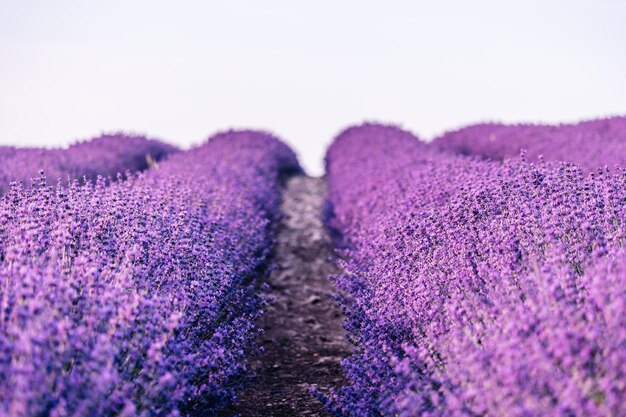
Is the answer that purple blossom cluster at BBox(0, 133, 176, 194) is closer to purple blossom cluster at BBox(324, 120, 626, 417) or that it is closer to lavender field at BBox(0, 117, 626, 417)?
lavender field at BBox(0, 117, 626, 417)

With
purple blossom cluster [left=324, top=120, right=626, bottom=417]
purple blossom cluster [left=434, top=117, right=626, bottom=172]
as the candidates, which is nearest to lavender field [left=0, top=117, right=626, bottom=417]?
purple blossom cluster [left=324, top=120, right=626, bottom=417]

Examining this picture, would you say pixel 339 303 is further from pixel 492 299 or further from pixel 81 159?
pixel 81 159

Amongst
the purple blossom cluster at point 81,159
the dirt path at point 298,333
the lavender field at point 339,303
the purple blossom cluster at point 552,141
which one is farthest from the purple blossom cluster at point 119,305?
the purple blossom cluster at point 552,141

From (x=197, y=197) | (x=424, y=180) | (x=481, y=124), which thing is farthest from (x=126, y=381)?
(x=481, y=124)

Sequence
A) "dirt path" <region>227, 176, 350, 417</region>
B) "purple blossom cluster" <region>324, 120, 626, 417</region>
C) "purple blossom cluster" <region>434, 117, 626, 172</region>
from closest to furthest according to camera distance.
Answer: "purple blossom cluster" <region>324, 120, 626, 417</region>, "dirt path" <region>227, 176, 350, 417</region>, "purple blossom cluster" <region>434, 117, 626, 172</region>

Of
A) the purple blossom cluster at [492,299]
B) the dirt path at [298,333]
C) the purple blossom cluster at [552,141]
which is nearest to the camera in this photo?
the purple blossom cluster at [492,299]

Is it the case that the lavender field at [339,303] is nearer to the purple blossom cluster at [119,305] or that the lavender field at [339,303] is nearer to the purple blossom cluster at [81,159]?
the purple blossom cluster at [119,305]
